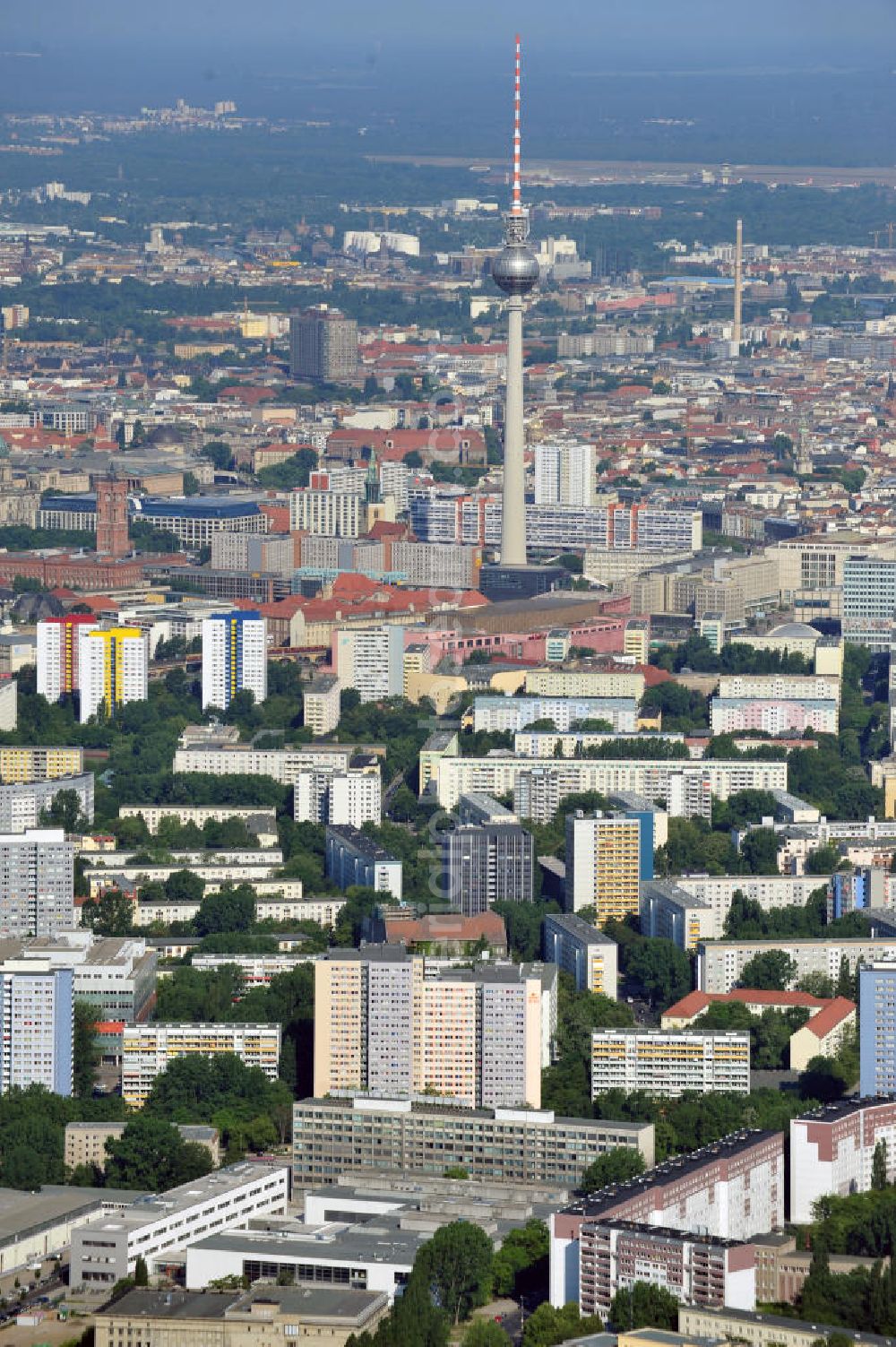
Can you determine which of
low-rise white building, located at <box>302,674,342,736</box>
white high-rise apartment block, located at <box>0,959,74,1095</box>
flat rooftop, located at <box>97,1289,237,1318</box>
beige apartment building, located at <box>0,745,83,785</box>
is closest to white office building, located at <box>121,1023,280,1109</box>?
white high-rise apartment block, located at <box>0,959,74,1095</box>

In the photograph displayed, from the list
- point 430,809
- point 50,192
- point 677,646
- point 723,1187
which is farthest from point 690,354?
point 723,1187

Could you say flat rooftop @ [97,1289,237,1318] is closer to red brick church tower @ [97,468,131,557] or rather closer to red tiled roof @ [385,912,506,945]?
red tiled roof @ [385,912,506,945]

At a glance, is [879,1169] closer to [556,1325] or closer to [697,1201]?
[697,1201]

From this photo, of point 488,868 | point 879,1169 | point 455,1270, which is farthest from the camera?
point 488,868

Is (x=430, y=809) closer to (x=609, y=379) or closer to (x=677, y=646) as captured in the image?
(x=677, y=646)

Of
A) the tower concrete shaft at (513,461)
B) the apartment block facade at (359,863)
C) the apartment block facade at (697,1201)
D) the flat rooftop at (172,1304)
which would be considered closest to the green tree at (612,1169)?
the apartment block facade at (697,1201)

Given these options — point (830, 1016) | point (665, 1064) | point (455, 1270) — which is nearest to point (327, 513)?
point (830, 1016)

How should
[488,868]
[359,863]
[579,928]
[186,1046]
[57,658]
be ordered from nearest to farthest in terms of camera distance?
[186,1046], [579,928], [488,868], [359,863], [57,658]
